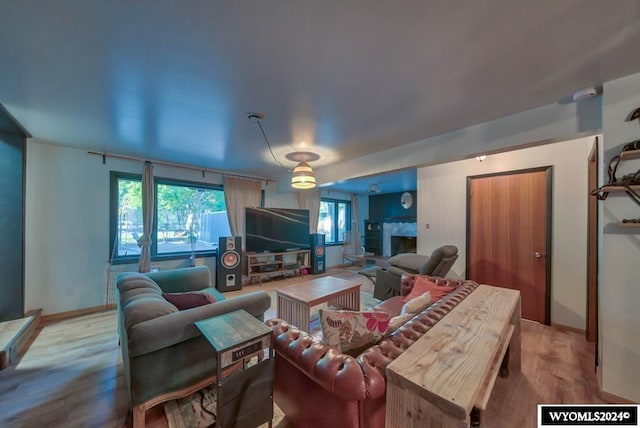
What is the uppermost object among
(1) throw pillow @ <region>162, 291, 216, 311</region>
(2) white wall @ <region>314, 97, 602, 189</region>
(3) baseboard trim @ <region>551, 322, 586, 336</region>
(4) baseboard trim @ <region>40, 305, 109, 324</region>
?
(2) white wall @ <region>314, 97, 602, 189</region>

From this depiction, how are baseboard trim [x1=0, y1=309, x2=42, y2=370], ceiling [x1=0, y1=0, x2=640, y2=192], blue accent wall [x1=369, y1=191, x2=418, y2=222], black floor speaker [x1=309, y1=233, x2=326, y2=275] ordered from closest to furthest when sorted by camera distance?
ceiling [x1=0, y1=0, x2=640, y2=192] → baseboard trim [x1=0, y1=309, x2=42, y2=370] → black floor speaker [x1=309, y1=233, x2=326, y2=275] → blue accent wall [x1=369, y1=191, x2=418, y2=222]

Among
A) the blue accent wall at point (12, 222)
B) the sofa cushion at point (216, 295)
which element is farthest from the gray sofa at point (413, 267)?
the blue accent wall at point (12, 222)

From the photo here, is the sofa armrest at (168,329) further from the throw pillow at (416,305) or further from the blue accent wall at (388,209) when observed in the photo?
the blue accent wall at (388,209)

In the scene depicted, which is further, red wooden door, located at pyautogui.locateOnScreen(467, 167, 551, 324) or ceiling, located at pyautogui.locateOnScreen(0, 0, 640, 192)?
red wooden door, located at pyautogui.locateOnScreen(467, 167, 551, 324)

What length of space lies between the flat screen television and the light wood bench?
167 inches

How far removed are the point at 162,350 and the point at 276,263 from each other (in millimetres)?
3886

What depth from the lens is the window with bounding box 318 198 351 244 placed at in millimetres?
6922

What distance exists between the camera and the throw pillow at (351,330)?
1.31m

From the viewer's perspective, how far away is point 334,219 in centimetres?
716

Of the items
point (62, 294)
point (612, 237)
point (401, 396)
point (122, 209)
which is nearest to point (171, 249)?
point (122, 209)

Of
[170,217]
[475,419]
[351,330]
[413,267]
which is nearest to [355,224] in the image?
[413,267]

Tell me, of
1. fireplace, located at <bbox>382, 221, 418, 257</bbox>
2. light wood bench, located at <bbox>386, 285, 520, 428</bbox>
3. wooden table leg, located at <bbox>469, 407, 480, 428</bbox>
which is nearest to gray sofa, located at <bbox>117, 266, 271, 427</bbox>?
light wood bench, located at <bbox>386, 285, 520, 428</bbox>

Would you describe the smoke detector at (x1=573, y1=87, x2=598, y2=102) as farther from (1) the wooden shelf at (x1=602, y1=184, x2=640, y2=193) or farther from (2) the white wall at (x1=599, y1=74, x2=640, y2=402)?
(1) the wooden shelf at (x1=602, y1=184, x2=640, y2=193)

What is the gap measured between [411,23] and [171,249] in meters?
4.76
